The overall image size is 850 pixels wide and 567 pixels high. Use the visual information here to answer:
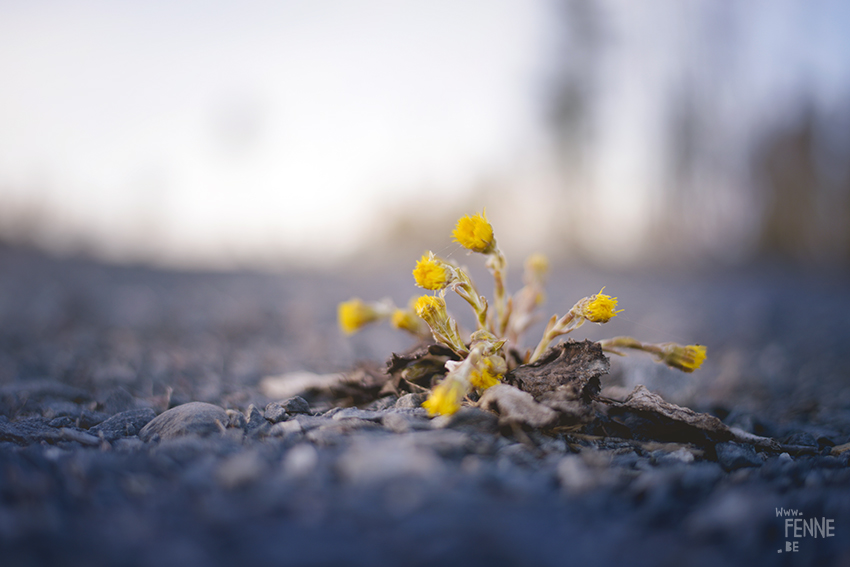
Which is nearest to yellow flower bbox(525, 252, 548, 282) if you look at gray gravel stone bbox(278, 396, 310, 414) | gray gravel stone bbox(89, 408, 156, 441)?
gray gravel stone bbox(278, 396, 310, 414)

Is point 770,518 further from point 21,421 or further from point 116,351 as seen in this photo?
point 116,351

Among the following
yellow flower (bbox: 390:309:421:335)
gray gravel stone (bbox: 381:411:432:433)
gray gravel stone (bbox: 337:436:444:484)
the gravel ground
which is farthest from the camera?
yellow flower (bbox: 390:309:421:335)

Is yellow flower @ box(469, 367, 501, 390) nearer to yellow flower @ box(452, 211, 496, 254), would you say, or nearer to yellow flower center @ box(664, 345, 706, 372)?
yellow flower @ box(452, 211, 496, 254)

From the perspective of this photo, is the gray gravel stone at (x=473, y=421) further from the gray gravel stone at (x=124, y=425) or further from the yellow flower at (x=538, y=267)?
the gray gravel stone at (x=124, y=425)

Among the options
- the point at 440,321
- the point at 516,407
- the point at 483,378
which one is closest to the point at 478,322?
the point at 440,321

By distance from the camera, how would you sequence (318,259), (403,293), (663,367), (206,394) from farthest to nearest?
(318,259)
(403,293)
(663,367)
(206,394)

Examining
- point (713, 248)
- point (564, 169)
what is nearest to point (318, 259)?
point (564, 169)

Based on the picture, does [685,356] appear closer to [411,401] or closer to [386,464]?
[411,401]
